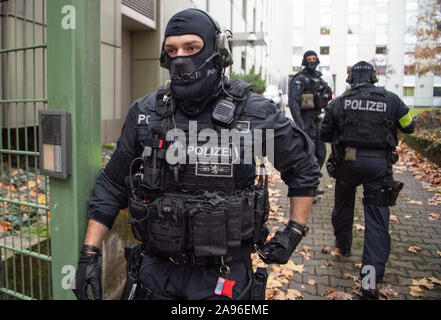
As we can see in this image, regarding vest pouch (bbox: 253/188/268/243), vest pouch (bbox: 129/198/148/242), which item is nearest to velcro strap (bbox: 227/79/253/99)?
vest pouch (bbox: 253/188/268/243)

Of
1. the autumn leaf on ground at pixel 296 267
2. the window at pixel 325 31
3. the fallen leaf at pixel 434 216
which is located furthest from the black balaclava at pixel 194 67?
the window at pixel 325 31

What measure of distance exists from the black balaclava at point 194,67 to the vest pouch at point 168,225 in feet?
1.82

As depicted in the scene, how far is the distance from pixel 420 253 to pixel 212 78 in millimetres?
3821

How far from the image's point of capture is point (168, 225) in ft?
6.13

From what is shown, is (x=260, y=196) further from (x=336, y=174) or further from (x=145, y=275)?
(x=336, y=174)

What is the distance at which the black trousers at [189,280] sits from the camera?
1.94m

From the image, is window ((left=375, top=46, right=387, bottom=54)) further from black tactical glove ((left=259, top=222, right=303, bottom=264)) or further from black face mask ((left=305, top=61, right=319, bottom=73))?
black tactical glove ((left=259, top=222, right=303, bottom=264))

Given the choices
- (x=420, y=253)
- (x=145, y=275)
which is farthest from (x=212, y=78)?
(x=420, y=253)

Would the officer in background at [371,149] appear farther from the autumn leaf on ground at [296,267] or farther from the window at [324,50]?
the window at [324,50]

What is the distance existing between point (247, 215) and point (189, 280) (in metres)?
0.46

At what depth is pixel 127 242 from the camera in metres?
3.47

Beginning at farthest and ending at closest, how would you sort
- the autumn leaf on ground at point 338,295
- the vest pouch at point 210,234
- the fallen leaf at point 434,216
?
the fallen leaf at point 434,216 → the autumn leaf on ground at point 338,295 → the vest pouch at point 210,234

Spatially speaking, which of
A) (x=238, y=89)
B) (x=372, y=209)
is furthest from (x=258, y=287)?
(x=372, y=209)

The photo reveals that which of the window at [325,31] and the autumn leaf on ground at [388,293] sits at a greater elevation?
the window at [325,31]
